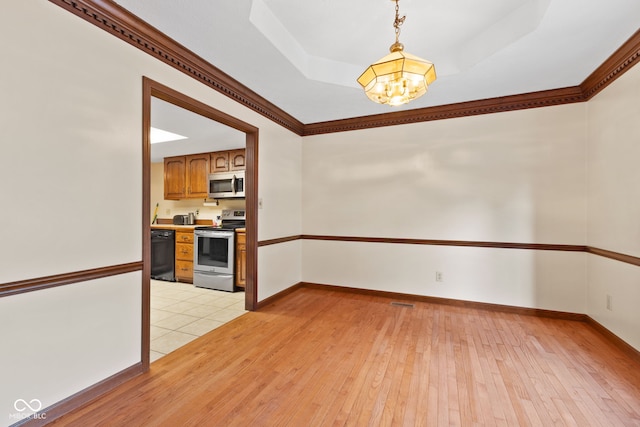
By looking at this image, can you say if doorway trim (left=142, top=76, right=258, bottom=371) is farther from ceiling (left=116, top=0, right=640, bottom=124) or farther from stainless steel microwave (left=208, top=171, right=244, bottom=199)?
stainless steel microwave (left=208, top=171, right=244, bottom=199)

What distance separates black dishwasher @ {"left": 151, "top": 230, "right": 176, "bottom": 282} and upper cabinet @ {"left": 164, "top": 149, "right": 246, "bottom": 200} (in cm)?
86

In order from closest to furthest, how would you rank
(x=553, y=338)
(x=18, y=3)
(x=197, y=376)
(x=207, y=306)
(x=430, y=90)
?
1. (x=18, y=3)
2. (x=197, y=376)
3. (x=553, y=338)
4. (x=430, y=90)
5. (x=207, y=306)

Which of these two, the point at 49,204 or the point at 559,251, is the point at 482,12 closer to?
the point at 559,251

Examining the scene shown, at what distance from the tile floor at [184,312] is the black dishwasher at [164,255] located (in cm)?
31

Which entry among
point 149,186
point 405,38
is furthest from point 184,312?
point 405,38

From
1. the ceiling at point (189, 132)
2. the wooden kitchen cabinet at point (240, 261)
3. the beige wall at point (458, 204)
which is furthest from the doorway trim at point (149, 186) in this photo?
the beige wall at point (458, 204)

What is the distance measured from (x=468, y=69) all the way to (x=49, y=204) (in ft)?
10.8

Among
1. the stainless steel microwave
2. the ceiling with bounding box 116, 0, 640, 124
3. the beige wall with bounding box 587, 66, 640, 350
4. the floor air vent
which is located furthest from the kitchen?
the beige wall with bounding box 587, 66, 640, 350

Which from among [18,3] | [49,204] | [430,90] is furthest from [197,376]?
[430,90]

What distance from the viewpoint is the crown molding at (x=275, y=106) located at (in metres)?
1.74

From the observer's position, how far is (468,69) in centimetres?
253

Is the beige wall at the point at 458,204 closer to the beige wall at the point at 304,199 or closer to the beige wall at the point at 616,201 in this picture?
the beige wall at the point at 304,199

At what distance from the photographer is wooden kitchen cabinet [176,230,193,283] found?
461 centimetres

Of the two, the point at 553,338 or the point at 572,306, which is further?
the point at 572,306
